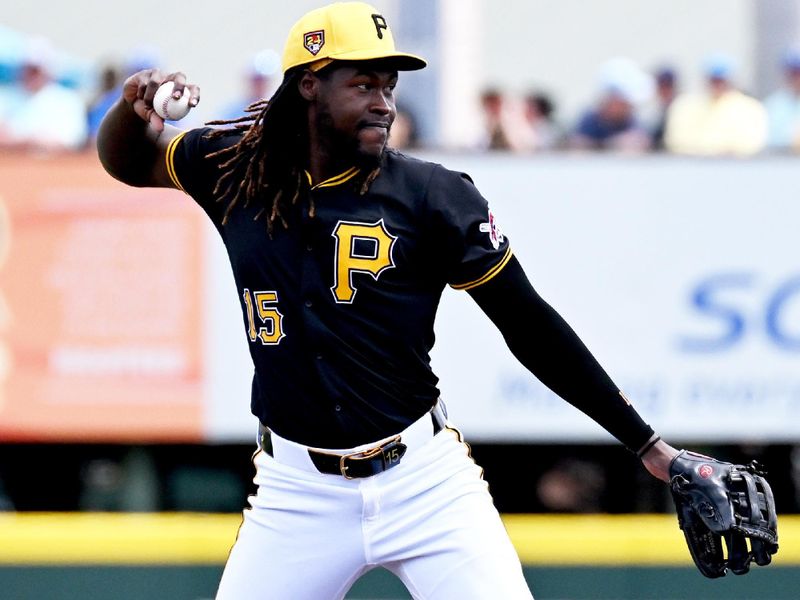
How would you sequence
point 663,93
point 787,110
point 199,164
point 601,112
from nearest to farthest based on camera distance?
1. point 199,164
2. point 787,110
3. point 601,112
4. point 663,93

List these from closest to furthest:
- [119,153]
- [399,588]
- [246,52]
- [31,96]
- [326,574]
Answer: [326,574] → [119,153] → [399,588] → [31,96] → [246,52]

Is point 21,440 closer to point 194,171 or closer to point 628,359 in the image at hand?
point 628,359

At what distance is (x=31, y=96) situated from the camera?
8.91 meters

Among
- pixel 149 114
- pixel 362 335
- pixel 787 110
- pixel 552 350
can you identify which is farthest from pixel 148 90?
pixel 787 110

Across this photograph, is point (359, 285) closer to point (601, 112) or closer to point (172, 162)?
point (172, 162)

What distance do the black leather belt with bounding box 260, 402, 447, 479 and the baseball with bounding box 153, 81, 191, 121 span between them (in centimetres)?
87

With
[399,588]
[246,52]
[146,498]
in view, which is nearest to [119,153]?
[399,588]

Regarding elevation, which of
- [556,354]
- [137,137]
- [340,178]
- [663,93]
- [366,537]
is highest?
[137,137]

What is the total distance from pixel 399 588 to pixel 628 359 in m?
2.57

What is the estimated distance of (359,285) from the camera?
3.71m

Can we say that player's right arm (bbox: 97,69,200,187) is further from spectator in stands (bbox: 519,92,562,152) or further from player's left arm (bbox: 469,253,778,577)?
spectator in stands (bbox: 519,92,562,152)

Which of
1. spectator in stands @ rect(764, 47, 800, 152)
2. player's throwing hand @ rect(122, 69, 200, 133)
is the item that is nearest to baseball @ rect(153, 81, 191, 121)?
player's throwing hand @ rect(122, 69, 200, 133)

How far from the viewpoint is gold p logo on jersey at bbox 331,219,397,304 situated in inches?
146

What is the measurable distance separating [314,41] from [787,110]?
5.77 m
